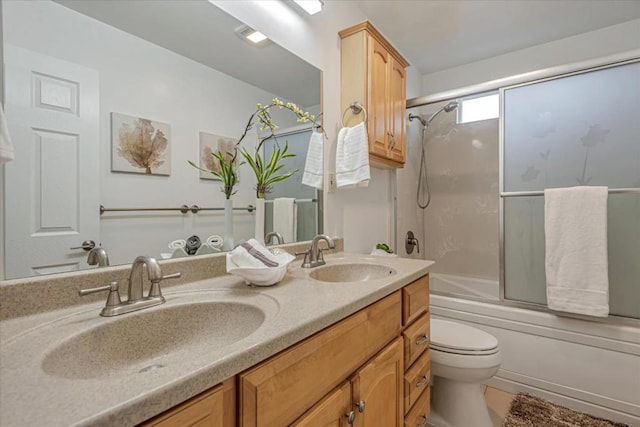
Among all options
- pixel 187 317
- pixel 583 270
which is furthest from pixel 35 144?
pixel 583 270

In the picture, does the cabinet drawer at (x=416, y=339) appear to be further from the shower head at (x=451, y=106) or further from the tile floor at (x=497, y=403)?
the shower head at (x=451, y=106)

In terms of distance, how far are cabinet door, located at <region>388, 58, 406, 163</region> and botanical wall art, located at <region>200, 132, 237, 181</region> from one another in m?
A: 1.13

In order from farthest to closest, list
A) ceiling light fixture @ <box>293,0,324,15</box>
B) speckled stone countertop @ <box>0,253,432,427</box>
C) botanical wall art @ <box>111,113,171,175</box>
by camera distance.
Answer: ceiling light fixture @ <box>293,0,324,15</box>
botanical wall art @ <box>111,113,171,175</box>
speckled stone countertop @ <box>0,253,432,427</box>

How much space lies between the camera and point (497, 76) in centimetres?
262

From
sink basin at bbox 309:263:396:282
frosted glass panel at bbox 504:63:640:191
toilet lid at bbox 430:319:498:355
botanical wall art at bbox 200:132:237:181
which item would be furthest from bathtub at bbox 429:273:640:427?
botanical wall art at bbox 200:132:237:181

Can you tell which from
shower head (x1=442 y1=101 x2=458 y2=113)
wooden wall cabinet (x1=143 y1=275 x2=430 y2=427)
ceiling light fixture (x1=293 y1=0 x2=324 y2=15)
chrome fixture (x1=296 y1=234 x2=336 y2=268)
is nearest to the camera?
wooden wall cabinet (x1=143 y1=275 x2=430 y2=427)

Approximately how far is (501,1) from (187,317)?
2.55 metres

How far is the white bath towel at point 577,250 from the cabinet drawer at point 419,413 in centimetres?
101

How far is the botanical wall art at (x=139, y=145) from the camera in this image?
0.88 metres

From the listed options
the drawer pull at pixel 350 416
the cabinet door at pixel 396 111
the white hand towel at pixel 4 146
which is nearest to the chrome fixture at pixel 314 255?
the drawer pull at pixel 350 416

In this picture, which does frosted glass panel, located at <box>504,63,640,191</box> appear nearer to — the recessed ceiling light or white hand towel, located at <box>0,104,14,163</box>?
the recessed ceiling light

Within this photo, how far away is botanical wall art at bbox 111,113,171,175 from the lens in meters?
0.88

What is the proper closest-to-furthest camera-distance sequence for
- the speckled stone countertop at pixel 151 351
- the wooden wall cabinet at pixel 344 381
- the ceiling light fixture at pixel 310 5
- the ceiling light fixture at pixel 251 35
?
the speckled stone countertop at pixel 151 351
the wooden wall cabinet at pixel 344 381
the ceiling light fixture at pixel 251 35
the ceiling light fixture at pixel 310 5

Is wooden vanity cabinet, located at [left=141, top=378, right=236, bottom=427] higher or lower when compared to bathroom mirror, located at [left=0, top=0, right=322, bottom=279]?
lower
